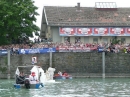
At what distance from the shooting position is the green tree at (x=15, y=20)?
74750mm

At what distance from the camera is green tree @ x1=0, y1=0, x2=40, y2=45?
74.8 meters

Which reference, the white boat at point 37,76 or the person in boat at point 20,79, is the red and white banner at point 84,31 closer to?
the white boat at point 37,76

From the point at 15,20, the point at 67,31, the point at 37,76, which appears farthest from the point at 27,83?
the point at 67,31

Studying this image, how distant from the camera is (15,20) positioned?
75062 millimetres

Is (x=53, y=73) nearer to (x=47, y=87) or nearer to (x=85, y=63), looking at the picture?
(x=85, y=63)

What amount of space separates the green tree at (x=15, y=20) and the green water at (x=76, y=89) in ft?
36.9

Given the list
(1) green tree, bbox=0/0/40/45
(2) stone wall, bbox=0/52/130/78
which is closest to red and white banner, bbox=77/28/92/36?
(1) green tree, bbox=0/0/40/45

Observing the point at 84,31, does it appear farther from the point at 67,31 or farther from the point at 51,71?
the point at 51,71

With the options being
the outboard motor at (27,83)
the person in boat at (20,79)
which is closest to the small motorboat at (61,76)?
the person in boat at (20,79)

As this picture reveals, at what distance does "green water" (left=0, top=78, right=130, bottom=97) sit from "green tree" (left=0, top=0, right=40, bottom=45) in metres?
11.2

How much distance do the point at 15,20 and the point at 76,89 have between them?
21695mm

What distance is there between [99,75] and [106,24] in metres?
11.0

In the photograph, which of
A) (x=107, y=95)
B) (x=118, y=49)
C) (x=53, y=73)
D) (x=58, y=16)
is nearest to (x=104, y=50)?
(x=118, y=49)

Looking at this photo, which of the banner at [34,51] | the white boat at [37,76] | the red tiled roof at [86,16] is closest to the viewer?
the white boat at [37,76]
